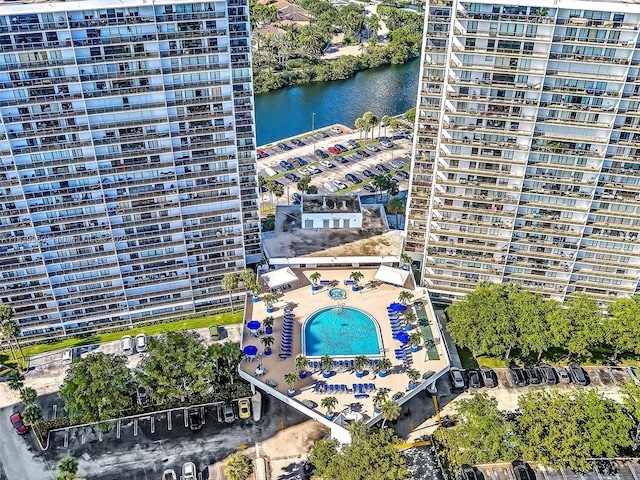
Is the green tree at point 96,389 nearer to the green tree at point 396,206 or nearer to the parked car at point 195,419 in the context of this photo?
the parked car at point 195,419

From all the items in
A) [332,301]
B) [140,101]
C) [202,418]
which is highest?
[140,101]

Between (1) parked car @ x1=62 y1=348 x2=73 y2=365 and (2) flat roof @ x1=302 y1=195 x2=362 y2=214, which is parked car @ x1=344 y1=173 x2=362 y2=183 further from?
(1) parked car @ x1=62 y1=348 x2=73 y2=365

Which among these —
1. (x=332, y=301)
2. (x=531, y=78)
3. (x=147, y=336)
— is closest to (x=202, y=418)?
(x=147, y=336)

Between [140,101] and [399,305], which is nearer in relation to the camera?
[140,101]

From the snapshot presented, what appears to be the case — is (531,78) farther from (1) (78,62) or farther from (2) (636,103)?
(1) (78,62)

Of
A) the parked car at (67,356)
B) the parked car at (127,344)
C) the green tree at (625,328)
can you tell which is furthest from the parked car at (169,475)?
the green tree at (625,328)

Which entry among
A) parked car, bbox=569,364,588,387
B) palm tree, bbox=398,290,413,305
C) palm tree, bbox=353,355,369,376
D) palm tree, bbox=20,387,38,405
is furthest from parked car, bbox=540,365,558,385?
palm tree, bbox=20,387,38,405
